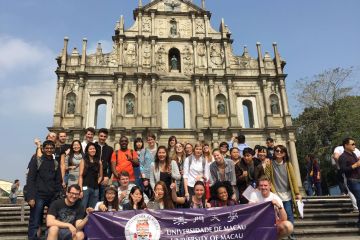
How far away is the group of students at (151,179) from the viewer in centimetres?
571

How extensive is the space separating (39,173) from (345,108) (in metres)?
23.9

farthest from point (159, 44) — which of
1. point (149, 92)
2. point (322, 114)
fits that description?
point (322, 114)

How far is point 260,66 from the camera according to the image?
23391 millimetres

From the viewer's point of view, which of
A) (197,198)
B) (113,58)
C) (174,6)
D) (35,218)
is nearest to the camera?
A: (197,198)

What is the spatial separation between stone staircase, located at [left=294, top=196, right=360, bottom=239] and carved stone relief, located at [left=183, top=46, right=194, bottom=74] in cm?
1562

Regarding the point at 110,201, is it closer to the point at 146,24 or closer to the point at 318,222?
Answer: the point at 318,222

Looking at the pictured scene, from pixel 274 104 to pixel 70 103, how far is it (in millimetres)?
14166

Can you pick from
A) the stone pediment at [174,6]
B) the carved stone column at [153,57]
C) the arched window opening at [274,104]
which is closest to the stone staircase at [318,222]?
the arched window opening at [274,104]

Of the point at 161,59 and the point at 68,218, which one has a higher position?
the point at 161,59

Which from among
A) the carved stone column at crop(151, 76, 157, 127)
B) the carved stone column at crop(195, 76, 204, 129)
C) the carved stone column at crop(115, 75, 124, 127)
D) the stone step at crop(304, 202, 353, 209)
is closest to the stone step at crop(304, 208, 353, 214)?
the stone step at crop(304, 202, 353, 209)

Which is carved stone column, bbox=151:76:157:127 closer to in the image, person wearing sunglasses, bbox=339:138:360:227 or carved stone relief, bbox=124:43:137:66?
carved stone relief, bbox=124:43:137:66

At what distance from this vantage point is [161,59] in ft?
76.7

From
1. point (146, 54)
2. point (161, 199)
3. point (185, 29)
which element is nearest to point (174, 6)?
point (185, 29)

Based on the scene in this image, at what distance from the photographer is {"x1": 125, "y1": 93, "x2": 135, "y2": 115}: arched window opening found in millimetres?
21391
